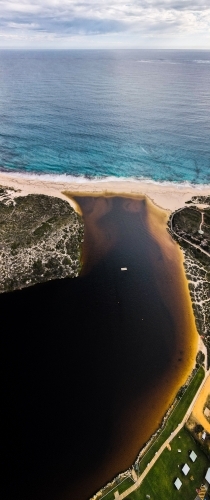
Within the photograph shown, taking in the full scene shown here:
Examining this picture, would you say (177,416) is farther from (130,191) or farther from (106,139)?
(106,139)

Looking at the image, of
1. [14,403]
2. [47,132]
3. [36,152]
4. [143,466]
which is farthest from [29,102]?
[143,466]

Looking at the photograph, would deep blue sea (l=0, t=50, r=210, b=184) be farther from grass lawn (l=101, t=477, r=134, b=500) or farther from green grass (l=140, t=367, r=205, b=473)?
grass lawn (l=101, t=477, r=134, b=500)

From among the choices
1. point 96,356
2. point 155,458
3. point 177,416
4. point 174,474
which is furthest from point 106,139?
point 174,474

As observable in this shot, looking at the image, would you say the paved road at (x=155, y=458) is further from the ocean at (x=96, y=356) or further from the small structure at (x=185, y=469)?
the small structure at (x=185, y=469)

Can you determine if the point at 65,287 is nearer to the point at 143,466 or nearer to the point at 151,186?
the point at 143,466

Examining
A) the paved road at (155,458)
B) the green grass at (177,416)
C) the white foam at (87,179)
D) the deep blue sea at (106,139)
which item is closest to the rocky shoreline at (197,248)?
the green grass at (177,416)

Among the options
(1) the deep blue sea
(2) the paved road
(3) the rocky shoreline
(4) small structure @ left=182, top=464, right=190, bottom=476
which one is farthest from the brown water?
(1) the deep blue sea
